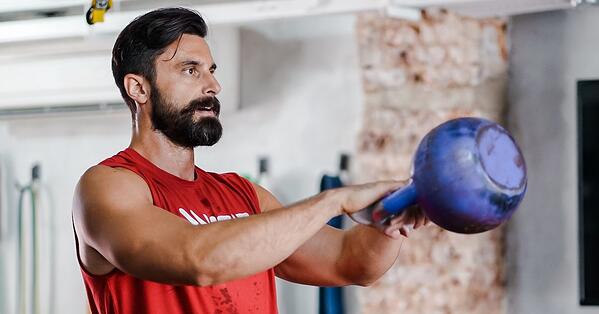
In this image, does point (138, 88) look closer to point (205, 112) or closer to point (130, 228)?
point (205, 112)

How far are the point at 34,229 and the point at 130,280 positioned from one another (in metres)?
2.81

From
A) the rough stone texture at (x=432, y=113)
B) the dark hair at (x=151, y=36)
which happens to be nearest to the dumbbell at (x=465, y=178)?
the dark hair at (x=151, y=36)

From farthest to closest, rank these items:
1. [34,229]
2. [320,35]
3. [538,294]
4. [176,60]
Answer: [34,229] → [320,35] → [538,294] → [176,60]

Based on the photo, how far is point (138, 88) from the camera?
7.20 feet

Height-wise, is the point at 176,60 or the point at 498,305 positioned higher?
the point at 176,60

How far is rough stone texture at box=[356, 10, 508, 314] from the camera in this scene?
12.6ft

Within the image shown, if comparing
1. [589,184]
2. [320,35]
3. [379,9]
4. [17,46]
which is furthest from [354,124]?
[17,46]

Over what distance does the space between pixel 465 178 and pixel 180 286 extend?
0.62 m

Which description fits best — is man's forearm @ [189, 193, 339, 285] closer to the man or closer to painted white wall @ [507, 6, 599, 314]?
the man

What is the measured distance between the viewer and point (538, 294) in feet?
12.6

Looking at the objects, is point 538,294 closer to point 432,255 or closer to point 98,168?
point 432,255

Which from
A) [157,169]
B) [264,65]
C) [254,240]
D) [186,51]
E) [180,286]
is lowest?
[180,286]

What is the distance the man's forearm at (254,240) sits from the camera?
1.71 meters

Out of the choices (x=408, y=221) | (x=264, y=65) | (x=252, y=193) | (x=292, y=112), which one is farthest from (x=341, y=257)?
(x=264, y=65)
